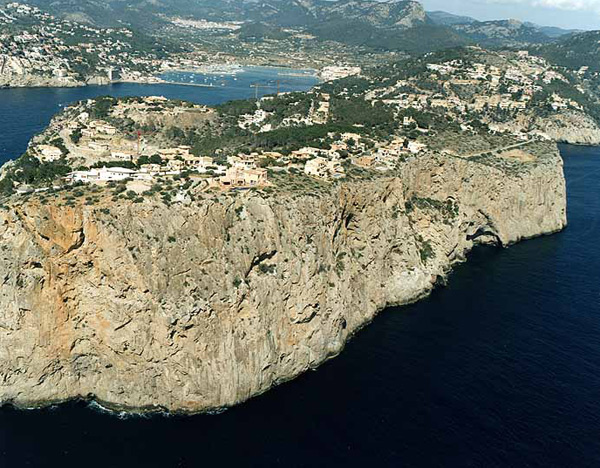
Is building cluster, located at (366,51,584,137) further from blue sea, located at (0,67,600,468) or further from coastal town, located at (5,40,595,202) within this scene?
blue sea, located at (0,67,600,468)

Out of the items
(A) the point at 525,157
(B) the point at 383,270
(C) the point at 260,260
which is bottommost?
(B) the point at 383,270

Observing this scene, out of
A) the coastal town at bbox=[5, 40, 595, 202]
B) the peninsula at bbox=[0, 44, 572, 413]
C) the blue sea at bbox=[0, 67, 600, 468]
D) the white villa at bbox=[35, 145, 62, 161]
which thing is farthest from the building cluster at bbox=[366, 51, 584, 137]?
the white villa at bbox=[35, 145, 62, 161]

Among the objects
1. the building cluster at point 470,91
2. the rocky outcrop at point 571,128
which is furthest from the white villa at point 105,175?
the rocky outcrop at point 571,128

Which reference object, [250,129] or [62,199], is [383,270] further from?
[250,129]

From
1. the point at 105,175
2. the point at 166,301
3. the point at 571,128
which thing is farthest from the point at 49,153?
the point at 571,128

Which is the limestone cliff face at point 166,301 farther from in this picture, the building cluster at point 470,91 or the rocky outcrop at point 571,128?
the rocky outcrop at point 571,128

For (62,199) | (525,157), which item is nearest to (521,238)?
(525,157)

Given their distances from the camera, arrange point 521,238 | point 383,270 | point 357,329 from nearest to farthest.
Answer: point 357,329
point 383,270
point 521,238
